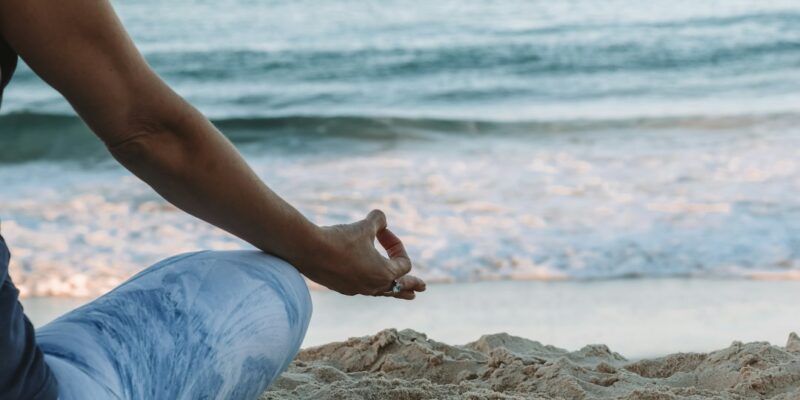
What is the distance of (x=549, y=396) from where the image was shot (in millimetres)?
2664

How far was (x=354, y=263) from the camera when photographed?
5.38ft

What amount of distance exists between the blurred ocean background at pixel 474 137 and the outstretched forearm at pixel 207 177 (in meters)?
2.96

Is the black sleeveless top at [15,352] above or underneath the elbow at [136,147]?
underneath

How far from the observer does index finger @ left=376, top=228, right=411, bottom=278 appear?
69.6 inches

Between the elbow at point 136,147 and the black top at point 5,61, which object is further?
the elbow at point 136,147

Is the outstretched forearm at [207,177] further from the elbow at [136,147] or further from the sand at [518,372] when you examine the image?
the sand at [518,372]

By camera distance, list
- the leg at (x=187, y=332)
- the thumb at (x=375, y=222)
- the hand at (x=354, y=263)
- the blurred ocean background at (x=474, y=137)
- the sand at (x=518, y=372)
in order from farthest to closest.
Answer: the blurred ocean background at (x=474, y=137) < the sand at (x=518, y=372) < the thumb at (x=375, y=222) < the hand at (x=354, y=263) < the leg at (x=187, y=332)

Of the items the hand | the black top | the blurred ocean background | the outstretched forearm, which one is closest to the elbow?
the outstretched forearm

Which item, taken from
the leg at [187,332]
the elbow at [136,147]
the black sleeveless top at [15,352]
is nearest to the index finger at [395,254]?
the leg at [187,332]

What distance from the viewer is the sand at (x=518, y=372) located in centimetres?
256

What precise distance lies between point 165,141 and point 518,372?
68.4 inches

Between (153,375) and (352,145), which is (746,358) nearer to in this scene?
(153,375)

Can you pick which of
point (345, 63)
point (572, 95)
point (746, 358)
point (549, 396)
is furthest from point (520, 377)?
point (345, 63)

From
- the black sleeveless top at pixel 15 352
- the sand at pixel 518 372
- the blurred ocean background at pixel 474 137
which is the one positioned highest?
the blurred ocean background at pixel 474 137
